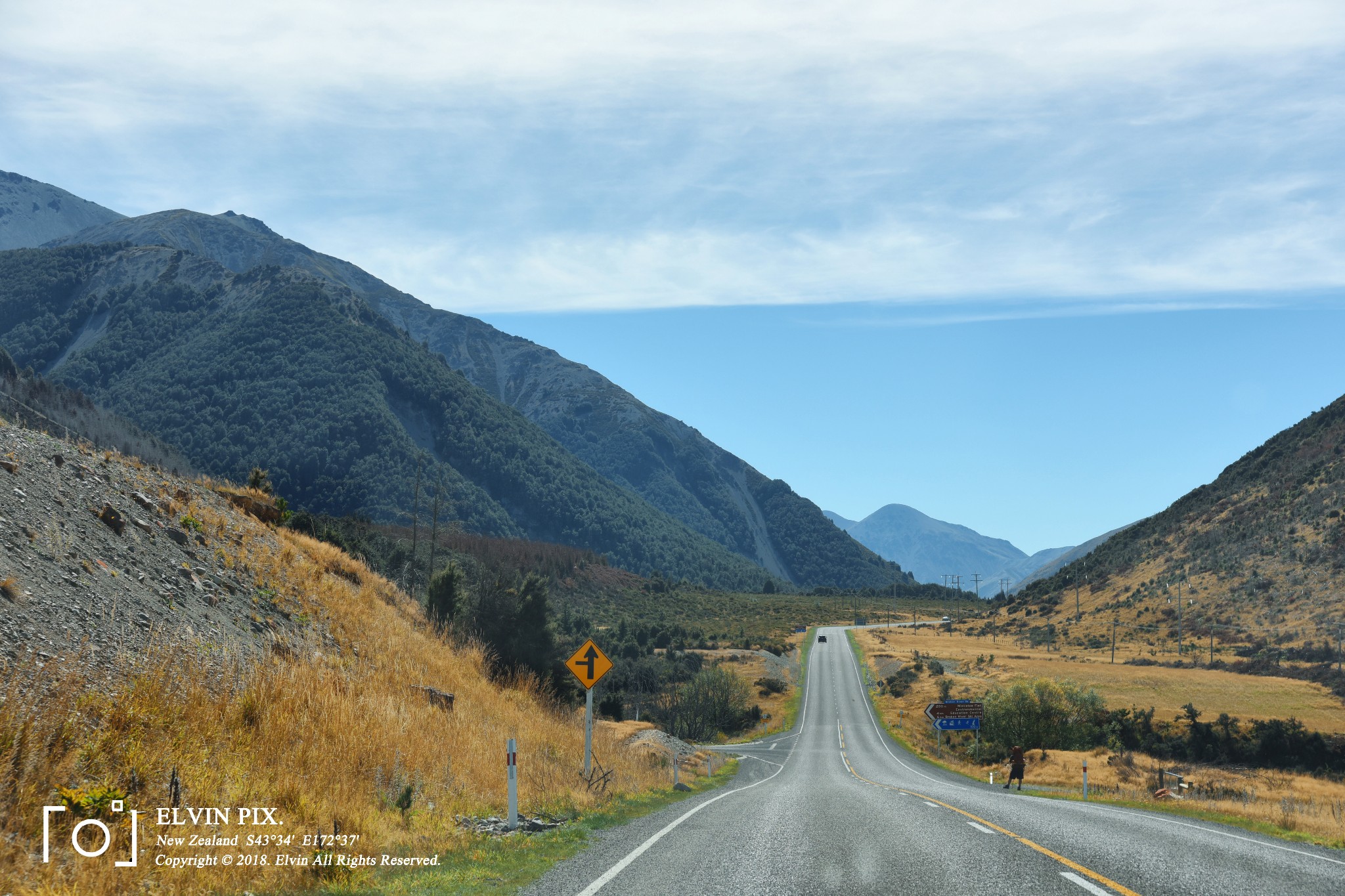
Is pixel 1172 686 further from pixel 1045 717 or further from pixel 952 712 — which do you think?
pixel 952 712

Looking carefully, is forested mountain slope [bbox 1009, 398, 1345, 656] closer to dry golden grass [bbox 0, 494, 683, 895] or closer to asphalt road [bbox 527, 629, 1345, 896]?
asphalt road [bbox 527, 629, 1345, 896]

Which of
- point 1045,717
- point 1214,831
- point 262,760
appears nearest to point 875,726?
point 1045,717

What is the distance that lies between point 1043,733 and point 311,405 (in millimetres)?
180136

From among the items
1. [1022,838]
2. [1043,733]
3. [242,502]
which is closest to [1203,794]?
[1043,733]

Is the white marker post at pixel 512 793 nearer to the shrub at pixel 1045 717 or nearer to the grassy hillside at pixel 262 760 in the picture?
the grassy hillside at pixel 262 760

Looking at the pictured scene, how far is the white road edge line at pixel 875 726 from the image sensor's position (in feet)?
125

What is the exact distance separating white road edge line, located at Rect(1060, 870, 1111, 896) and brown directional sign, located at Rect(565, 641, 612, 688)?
928 cm

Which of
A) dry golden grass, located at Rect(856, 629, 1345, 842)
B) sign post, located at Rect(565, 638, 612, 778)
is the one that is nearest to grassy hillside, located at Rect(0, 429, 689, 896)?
sign post, located at Rect(565, 638, 612, 778)

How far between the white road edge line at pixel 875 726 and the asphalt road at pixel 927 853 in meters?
15.7

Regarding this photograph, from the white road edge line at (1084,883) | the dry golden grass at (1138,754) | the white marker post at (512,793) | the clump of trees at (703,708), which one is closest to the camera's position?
Answer: the white road edge line at (1084,883)

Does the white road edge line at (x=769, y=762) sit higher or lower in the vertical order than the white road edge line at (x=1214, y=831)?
lower

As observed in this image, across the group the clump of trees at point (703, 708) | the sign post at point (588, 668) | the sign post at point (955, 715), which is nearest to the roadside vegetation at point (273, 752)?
the sign post at point (588, 668)

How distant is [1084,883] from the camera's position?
7230 millimetres

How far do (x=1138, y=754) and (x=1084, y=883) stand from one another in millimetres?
53143
